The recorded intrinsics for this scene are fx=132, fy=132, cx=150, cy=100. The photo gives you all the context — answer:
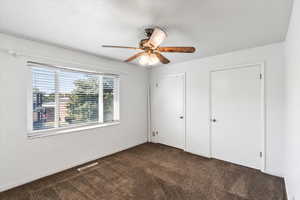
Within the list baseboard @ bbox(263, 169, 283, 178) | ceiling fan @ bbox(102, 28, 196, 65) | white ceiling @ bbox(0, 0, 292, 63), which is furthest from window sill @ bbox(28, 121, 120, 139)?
baseboard @ bbox(263, 169, 283, 178)

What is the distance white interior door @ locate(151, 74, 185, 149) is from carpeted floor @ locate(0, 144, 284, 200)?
0.87m

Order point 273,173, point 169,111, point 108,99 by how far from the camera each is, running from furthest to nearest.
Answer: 1. point 169,111
2. point 108,99
3. point 273,173

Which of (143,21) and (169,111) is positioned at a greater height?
(143,21)

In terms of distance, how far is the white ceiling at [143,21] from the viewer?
132 cm

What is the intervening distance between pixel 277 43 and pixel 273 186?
226cm

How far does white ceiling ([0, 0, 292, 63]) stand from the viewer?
1318mm

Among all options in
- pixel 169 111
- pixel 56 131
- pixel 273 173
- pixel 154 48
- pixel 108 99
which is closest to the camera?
pixel 154 48

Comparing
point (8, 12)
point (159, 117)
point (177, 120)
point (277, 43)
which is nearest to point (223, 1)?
point (277, 43)

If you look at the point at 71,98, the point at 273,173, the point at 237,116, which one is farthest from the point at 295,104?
the point at 71,98

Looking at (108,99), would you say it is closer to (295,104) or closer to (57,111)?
(57,111)

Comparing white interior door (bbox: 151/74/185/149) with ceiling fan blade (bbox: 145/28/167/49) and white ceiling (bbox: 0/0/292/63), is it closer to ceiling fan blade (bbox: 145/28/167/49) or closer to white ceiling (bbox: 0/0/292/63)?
white ceiling (bbox: 0/0/292/63)

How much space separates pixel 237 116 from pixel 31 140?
11.9 ft

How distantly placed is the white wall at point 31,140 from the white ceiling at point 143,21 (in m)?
0.26

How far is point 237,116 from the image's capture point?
260cm
